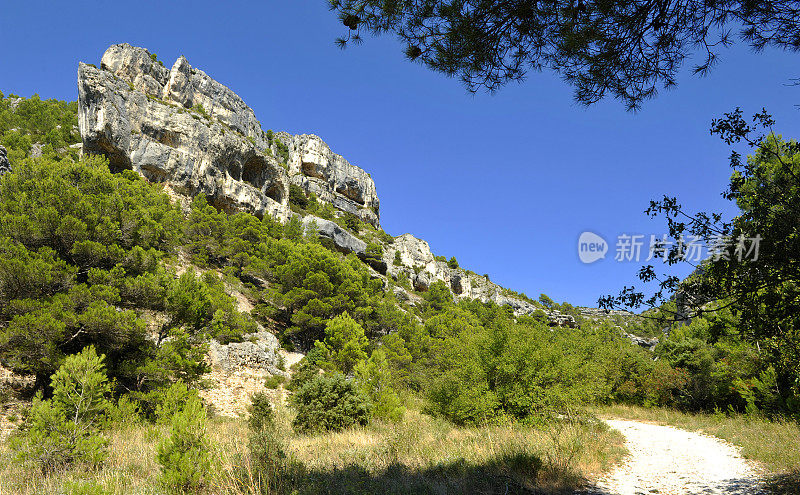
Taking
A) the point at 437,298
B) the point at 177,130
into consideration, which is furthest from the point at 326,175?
the point at 437,298

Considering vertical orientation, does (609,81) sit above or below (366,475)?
above

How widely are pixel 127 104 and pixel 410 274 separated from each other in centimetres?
4085

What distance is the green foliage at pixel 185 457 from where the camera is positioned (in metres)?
4.23

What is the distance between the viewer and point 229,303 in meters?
20.0

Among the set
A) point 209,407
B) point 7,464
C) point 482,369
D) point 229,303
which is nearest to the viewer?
point 7,464

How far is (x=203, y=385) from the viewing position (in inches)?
464

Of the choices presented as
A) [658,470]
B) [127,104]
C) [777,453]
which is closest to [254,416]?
[658,470]

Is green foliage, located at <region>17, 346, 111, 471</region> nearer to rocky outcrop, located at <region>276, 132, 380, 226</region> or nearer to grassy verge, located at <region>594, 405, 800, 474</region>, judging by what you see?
grassy verge, located at <region>594, 405, 800, 474</region>

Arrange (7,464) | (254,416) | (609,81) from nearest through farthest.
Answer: (609,81)
(7,464)
(254,416)

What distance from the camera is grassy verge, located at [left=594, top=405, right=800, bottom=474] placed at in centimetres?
741

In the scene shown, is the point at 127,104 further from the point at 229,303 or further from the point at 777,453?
the point at 777,453

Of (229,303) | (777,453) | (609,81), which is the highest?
(609,81)

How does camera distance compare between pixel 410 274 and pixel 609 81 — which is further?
pixel 410 274

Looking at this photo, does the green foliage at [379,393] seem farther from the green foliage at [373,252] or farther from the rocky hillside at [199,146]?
the green foliage at [373,252]
